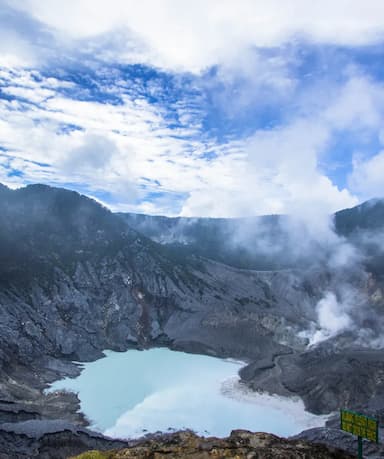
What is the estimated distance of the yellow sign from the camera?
11.1 m

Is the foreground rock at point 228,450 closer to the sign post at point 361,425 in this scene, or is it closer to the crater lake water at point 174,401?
the sign post at point 361,425

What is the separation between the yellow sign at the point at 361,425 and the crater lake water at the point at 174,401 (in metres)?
27.1

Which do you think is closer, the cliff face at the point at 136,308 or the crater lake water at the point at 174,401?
the crater lake water at the point at 174,401

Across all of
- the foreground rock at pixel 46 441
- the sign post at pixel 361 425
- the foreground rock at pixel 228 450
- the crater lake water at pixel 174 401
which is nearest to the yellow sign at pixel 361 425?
the sign post at pixel 361 425

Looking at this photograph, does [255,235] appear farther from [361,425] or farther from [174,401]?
[361,425]

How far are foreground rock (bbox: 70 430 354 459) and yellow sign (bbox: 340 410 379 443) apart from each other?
0.90 metres

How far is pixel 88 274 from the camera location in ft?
263

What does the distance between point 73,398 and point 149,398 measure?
26.1 feet

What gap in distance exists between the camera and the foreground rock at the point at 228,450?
407 inches

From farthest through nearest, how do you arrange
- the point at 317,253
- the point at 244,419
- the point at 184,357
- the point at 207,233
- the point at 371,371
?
1. the point at 207,233
2. the point at 317,253
3. the point at 184,357
4. the point at 371,371
5. the point at 244,419

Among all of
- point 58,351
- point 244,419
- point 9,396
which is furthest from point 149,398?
point 58,351

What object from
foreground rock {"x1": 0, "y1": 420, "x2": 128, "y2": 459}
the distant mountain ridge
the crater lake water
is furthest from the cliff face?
the distant mountain ridge

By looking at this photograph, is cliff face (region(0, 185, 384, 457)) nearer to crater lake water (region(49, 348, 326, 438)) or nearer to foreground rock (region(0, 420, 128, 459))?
crater lake water (region(49, 348, 326, 438))

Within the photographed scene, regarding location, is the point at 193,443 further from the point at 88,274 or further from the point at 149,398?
the point at 88,274
